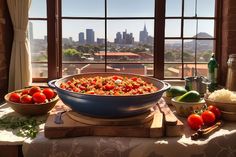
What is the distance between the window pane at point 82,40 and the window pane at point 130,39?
0.20 ft

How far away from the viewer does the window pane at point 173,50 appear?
2.26 metres

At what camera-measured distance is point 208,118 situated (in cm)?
132

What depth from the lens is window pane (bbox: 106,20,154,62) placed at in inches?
89.0

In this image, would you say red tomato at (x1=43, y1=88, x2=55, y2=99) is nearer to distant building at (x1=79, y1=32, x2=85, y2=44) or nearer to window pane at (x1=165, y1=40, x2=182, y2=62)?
distant building at (x1=79, y1=32, x2=85, y2=44)

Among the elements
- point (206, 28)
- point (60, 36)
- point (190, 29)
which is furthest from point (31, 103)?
point (206, 28)

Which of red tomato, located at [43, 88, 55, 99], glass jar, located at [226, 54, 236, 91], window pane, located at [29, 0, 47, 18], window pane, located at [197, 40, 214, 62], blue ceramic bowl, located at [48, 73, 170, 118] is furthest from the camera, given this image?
window pane, located at [197, 40, 214, 62]

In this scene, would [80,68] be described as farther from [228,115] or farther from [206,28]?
[228,115]

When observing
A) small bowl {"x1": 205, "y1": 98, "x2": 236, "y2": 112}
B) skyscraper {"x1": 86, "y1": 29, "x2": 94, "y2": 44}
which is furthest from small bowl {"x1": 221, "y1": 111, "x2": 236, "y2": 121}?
skyscraper {"x1": 86, "y1": 29, "x2": 94, "y2": 44}

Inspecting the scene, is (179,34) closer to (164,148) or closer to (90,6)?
(90,6)

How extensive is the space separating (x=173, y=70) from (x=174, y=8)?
18.5 inches

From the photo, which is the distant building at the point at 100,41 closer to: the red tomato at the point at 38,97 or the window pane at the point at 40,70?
the window pane at the point at 40,70

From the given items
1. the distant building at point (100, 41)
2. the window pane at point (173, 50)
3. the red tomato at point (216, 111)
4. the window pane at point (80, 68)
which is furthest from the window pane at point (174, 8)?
the red tomato at point (216, 111)

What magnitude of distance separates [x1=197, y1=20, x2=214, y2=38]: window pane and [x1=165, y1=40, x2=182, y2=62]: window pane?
18 cm

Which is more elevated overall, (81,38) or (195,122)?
(81,38)
